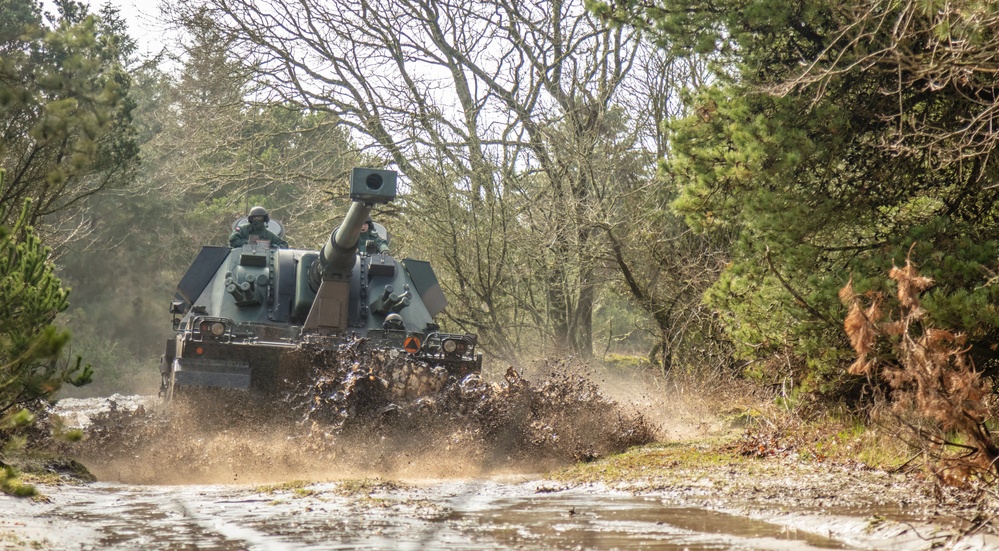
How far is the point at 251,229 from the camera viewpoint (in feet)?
50.6

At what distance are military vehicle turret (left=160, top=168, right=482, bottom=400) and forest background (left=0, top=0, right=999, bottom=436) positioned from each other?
1.87 metres

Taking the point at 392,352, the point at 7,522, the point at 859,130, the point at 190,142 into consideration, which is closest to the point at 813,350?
the point at 859,130

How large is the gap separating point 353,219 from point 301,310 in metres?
2.51

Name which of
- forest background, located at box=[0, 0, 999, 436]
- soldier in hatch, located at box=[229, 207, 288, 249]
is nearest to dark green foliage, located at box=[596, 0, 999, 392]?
forest background, located at box=[0, 0, 999, 436]

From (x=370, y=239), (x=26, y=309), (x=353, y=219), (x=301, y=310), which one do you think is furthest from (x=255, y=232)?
(x=26, y=309)

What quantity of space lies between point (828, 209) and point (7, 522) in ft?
23.6

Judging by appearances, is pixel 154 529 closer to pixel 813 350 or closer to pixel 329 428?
pixel 329 428

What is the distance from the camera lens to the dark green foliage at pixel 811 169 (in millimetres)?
10258

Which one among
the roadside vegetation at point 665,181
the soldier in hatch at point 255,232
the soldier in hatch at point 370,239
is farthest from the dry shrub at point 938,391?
the soldier in hatch at point 255,232

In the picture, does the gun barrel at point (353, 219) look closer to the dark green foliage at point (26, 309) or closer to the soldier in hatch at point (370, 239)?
the soldier in hatch at point (370, 239)

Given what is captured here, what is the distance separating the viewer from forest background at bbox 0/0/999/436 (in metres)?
9.39

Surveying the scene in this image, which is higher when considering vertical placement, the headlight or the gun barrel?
the gun barrel

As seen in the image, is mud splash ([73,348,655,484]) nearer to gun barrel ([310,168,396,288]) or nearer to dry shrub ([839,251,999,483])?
gun barrel ([310,168,396,288])

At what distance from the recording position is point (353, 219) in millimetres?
11539
